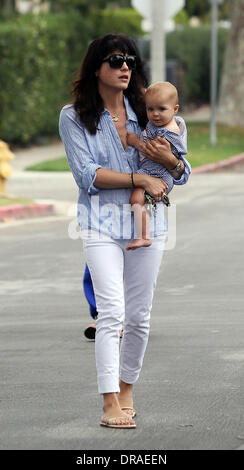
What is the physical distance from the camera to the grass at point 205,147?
2341cm

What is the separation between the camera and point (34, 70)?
28.1m

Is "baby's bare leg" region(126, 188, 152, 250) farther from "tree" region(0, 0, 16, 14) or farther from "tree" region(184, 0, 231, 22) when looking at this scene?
"tree" region(184, 0, 231, 22)

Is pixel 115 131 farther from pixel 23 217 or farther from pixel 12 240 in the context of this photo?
pixel 23 217

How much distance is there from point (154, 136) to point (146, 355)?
2.31 metres

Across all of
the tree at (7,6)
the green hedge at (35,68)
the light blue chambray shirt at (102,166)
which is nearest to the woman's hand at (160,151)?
the light blue chambray shirt at (102,166)

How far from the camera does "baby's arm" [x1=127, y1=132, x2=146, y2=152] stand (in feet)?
19.1

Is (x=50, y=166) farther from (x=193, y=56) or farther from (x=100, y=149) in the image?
(x=193, y=56)

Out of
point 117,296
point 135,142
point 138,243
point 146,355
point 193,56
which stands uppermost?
point 135,142

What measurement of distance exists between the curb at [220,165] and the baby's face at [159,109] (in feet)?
55.0

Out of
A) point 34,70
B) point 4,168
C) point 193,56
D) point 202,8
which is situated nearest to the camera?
point 4,168

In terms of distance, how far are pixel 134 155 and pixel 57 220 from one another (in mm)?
10170

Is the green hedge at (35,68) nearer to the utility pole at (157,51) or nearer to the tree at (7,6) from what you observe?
the tree at (7,6)

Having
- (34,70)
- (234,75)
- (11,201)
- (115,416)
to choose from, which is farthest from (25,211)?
(234,75)

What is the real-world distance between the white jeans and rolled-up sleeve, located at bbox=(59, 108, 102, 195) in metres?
0.28
